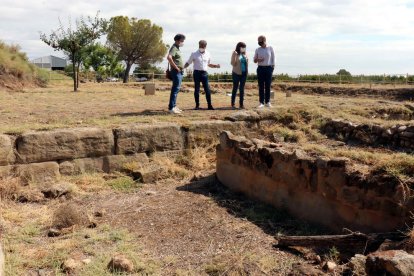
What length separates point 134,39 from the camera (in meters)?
52.5

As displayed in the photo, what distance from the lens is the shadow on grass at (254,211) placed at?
550 cm

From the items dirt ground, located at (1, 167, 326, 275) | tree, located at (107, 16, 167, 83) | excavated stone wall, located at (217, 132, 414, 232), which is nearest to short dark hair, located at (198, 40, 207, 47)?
excavated stone wall, located at (217, 132, 414, 232)

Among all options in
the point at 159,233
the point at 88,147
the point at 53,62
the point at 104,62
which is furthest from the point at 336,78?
the point at 53,62

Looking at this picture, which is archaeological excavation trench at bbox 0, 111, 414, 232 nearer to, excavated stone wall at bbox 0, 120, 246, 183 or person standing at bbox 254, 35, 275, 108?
excavated stone wall at bbox 0, 120, 246, 183

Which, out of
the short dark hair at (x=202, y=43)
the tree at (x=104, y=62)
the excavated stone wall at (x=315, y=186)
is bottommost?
the excavated stone wall at (x=315, y=186)

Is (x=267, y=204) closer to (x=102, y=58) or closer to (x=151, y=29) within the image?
(x=151, y=29)

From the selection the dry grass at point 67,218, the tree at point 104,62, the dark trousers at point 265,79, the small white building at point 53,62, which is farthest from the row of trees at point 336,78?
the small white building at point 53,62

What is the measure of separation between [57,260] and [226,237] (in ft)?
5.95

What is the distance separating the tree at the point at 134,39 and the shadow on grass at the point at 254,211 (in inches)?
1789

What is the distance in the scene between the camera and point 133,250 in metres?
4.91

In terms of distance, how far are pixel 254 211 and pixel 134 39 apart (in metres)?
48.6

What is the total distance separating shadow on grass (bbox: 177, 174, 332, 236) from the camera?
5.50m

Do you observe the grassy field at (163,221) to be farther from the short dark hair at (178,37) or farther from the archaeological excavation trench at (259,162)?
the short dark hair at (178,37)

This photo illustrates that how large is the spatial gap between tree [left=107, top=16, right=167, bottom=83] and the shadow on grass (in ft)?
149
